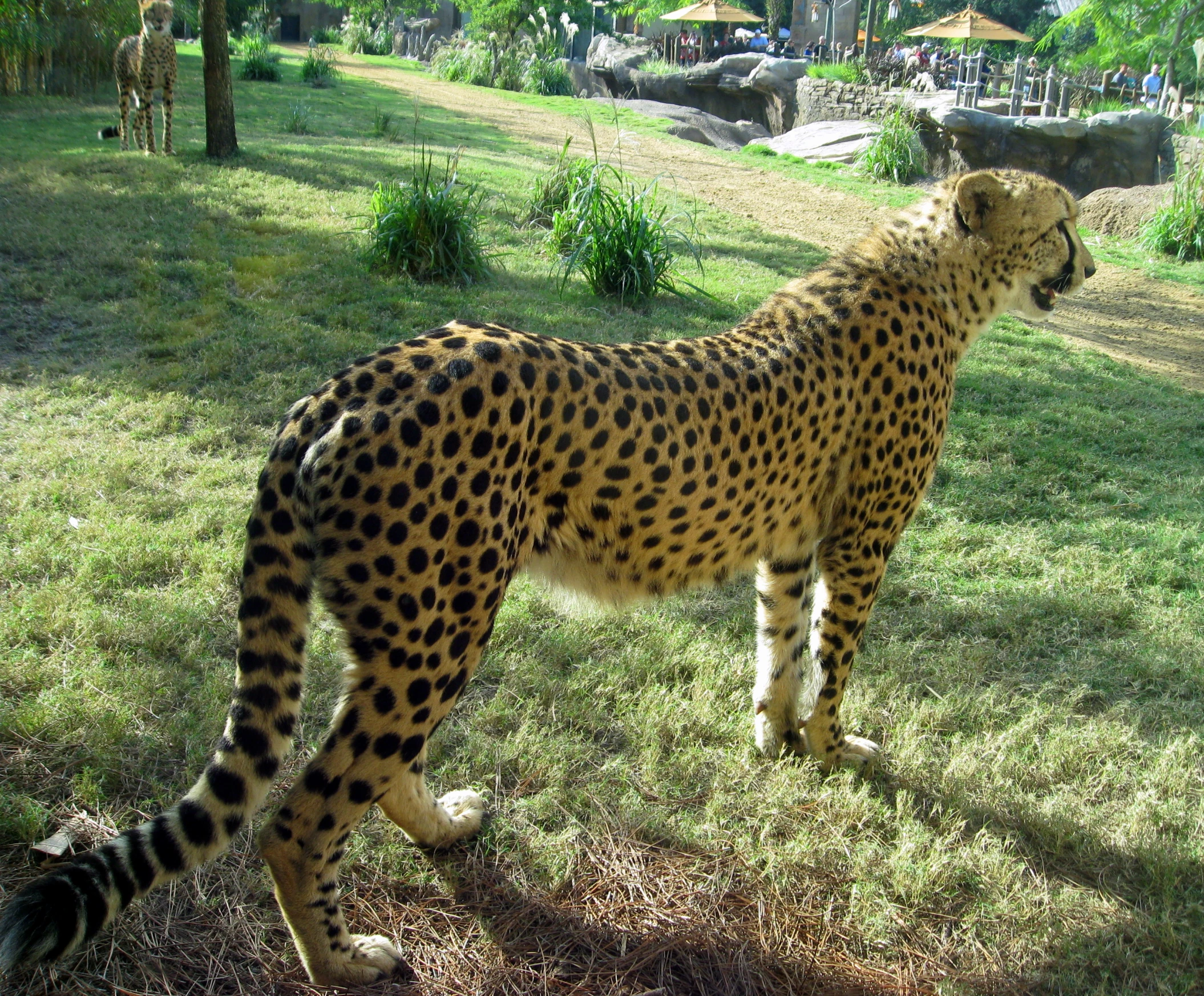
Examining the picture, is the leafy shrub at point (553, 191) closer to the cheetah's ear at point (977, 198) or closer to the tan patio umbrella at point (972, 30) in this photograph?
the cheetah's ear at point (977, 198)

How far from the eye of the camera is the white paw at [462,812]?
3.15 meters

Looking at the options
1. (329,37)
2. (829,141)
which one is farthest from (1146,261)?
(329,37)

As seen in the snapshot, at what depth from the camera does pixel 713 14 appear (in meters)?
40.1

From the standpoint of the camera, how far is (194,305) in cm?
728

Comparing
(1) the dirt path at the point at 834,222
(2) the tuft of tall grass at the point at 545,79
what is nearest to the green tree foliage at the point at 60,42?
(1) the dirt path at the point at 834,222

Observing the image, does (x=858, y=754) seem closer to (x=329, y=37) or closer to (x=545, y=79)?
(x=545, y=79)

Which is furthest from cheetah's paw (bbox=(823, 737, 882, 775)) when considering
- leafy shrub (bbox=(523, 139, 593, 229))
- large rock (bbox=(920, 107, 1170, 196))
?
large rock (bbox=(920, 107, 1170, 196))

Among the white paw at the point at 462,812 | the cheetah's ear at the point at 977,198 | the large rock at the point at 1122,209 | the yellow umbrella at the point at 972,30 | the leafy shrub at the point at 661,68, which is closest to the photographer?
the white paw at the point at 462,812

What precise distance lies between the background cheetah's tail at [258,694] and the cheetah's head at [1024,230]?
292cm

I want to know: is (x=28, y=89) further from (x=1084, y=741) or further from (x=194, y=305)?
(x=1084, y=741)

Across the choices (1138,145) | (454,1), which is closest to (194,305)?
(1138,145)

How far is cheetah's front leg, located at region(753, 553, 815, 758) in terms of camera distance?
374 centimetres

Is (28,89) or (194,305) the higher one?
(28,89)

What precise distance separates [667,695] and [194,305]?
5301 millimetres
